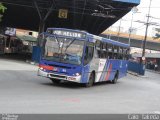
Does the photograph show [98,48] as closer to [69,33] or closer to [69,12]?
[69,33]

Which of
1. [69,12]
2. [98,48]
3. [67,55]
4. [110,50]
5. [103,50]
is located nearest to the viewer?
[67,55]

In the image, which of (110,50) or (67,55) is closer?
(67,55)

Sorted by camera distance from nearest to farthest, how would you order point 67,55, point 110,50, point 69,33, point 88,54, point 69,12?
point 67,55 → point 69,33 → point 88,54 → point 110,50 → point 69,12

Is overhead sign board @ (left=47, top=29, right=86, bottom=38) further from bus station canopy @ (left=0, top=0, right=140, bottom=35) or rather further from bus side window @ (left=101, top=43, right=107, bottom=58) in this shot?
bus station canopy @ (left=0, top=0, right=140, bottom=35)

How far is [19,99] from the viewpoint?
15672 mm

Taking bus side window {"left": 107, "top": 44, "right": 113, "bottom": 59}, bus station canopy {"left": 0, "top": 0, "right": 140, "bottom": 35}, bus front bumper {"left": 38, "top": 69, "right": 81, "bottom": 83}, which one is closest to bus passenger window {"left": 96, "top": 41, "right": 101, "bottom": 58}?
bus side window {"left": 107, "top": 44, "right": 113, "bottom": 59}

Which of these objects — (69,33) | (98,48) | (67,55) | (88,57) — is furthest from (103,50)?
(67,55)

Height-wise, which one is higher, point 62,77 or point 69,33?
point 69,33

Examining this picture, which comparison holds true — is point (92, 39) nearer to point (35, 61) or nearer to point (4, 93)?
point (4, 93)

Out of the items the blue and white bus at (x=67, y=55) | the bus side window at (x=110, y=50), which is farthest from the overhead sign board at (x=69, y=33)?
the bus side window at (x=110, y=50)

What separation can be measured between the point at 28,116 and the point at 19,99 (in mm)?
3974

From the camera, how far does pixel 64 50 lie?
74.2 feet

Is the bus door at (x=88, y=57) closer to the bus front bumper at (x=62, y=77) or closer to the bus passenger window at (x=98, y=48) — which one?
the bus front bumper at (x=62, y=77)

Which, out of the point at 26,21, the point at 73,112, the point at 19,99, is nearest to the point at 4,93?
the point at 19,99
